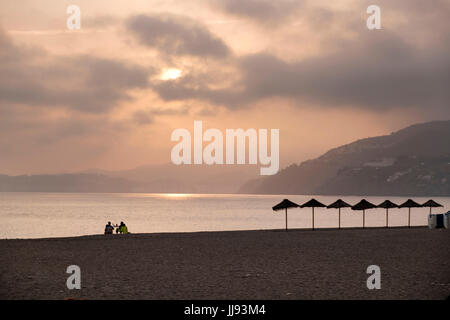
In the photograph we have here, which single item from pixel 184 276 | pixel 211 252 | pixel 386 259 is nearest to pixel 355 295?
pixel 184 276

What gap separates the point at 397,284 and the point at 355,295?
2078mm

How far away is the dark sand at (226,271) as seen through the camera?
11672 millimetres

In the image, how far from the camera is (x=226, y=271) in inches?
601

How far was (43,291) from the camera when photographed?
11844mm

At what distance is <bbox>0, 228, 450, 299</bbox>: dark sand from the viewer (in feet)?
38.3

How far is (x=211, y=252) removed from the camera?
2123cm

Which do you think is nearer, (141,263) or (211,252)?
(141,263)

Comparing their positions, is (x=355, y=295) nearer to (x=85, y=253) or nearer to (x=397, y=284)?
(x=397, y=284)
